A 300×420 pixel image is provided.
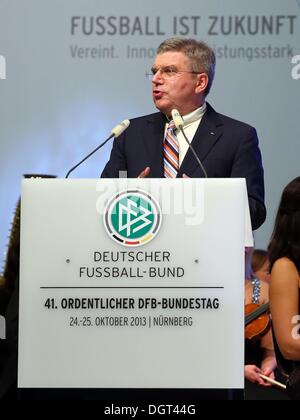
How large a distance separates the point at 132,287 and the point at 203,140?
124 cm

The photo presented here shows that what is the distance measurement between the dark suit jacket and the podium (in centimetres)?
92

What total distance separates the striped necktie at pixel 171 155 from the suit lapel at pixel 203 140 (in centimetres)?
6

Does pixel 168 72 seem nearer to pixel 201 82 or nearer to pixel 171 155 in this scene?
pixel 201 82

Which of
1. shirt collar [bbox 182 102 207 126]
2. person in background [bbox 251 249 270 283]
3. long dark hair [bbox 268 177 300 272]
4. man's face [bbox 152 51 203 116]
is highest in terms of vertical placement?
man's face [bbox 152 51 203 116]

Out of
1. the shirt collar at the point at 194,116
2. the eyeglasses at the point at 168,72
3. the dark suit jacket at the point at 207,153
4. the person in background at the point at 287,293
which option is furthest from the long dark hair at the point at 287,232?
the eyeglasses at the point at 168,72

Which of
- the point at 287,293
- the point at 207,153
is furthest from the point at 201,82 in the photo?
the point at 287,293

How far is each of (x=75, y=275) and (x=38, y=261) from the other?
0.14 metres

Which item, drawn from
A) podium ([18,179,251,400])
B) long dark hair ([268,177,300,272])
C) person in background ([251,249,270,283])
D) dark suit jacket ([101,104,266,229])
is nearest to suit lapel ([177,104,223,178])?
dark suit jacket ([101,104,266,229])

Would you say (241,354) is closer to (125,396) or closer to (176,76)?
(125,396)

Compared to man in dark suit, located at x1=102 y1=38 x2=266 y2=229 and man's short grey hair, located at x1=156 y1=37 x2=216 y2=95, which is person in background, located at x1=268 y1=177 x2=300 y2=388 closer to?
man in dark suit, located at x1=102 y1=38 x2=266 y2=229

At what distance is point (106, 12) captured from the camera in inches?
206

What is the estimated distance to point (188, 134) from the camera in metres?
4.48

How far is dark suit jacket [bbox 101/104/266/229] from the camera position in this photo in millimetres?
4297

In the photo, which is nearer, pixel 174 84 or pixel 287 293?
pixel 287 293
